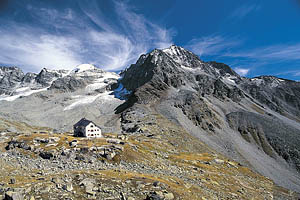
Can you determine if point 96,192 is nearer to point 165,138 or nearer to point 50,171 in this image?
point 50,171

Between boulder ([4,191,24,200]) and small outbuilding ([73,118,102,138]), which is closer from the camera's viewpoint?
boulder ([4,191,24,200])

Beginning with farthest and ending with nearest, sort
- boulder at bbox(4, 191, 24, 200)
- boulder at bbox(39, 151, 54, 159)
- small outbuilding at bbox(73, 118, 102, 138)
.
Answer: small outbuilding at bbox(73, 118, 102, 138) → boulder at bbox(39, 151, 54, 159) → boulder at bbox(4, 191, 24, 200)

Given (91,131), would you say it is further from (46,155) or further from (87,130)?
(46,155)

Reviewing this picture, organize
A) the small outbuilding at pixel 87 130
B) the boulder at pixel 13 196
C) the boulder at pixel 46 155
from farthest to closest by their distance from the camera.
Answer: the small outbuilding at pixel 87 130 → the boulder at pixel 46 155 → the boulder at pixel 13 196

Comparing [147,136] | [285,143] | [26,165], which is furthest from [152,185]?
[285,143]

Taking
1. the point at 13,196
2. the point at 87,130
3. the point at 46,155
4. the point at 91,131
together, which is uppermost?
the point at 87,130

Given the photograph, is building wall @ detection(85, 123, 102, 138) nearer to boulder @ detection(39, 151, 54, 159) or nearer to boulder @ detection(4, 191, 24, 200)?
boulder @ detection(39, 151, 54, 159)

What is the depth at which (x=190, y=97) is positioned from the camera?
470 feet

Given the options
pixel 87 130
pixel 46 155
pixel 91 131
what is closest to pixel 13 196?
pixel 46 155

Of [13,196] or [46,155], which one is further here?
[46,155]

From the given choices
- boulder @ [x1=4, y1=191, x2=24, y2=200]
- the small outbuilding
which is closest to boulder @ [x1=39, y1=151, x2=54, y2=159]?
boulder @ [x1=4, y1=191, x2=24, y2=200]

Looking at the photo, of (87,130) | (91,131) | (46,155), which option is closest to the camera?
(46,155)

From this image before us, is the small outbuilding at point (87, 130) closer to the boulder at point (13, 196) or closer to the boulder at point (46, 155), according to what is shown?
the boulder at point (46, 155)

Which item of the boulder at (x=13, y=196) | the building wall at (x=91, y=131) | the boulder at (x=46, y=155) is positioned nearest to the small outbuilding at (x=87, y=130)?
the building wall at (x=91, y=131)
